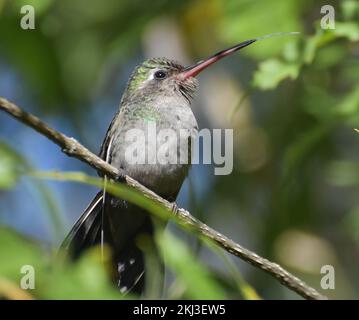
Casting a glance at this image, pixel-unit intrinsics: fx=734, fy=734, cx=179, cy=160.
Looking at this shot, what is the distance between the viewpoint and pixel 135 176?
4.67 metres

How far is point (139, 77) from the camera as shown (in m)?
5.42

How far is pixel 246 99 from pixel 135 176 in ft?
5.26

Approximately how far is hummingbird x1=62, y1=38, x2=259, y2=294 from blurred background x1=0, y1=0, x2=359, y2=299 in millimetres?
246

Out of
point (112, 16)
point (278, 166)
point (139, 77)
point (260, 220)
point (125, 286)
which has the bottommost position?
point (125, 286)

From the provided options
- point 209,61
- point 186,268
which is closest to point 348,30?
point 209,61

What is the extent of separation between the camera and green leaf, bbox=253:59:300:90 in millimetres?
3330

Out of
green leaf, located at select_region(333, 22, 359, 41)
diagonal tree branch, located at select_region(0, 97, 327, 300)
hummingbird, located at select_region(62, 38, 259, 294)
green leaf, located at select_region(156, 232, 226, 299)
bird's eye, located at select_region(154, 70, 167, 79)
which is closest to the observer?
green leaf, located at select_region(156, 232, 226, 299)

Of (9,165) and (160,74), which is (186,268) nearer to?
(9,165)

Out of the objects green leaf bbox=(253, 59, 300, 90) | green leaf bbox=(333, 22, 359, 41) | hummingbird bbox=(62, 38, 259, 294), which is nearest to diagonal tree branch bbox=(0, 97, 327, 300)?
green leaf bbox=(253, 59, 300, 90)

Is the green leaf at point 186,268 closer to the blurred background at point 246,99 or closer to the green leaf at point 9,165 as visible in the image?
the green leaf at point 9,165

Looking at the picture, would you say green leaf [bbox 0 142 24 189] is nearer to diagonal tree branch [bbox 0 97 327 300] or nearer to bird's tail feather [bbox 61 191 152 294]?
diagonal tree branch [bbox 0 97 327 300]

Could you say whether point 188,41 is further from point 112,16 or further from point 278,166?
point 278,166

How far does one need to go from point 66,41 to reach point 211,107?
4.18ft
